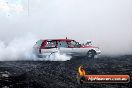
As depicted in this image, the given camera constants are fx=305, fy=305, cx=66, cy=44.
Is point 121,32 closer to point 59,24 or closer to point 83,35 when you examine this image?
point 83,35

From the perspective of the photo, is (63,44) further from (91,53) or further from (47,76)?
(47,76)

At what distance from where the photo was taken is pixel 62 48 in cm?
2133

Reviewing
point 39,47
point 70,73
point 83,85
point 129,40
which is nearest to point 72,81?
point 83,85

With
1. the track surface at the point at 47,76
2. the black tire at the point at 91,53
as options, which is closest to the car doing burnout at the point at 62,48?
the black tire at the point at 91,53

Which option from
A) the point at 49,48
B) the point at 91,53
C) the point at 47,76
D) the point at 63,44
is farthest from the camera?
the point at 91,53

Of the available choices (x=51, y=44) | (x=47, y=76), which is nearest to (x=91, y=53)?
(x=51, y=44)

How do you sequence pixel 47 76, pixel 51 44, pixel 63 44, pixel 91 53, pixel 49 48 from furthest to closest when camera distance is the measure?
pixel 91 53, pixel 63 44, pixel 51 44, pixel 49 48, pixel 47 76

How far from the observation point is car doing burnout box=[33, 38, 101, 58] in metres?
20.9

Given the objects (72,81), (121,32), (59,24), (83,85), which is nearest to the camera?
(83,85)

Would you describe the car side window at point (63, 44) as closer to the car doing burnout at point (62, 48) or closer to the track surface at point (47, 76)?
the car doing burnout at point (62, 48)

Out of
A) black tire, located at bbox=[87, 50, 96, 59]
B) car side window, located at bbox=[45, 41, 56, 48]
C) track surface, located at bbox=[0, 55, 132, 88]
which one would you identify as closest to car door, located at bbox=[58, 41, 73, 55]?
car side window, located at bbox=[45, 41, 56, 48]

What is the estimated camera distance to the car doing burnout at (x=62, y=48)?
68.5 ft

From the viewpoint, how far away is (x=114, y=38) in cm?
3597

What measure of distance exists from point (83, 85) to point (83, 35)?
2735 cm
